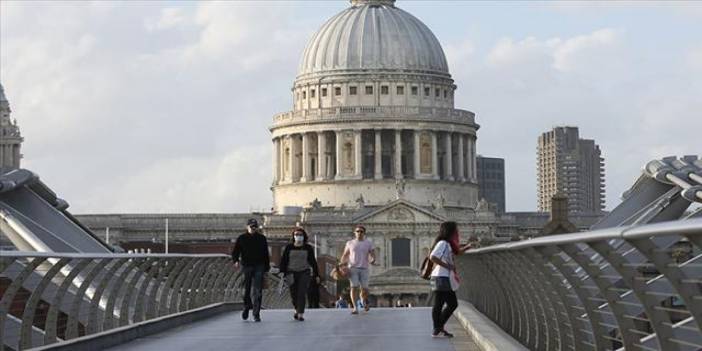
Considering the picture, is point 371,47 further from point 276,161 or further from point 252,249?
point 252,249

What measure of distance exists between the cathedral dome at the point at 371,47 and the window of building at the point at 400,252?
17.5 meters

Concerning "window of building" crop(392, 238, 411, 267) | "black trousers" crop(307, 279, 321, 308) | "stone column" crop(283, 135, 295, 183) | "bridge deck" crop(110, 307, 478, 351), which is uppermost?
"stone column" crop(283, 135, 295, 183)

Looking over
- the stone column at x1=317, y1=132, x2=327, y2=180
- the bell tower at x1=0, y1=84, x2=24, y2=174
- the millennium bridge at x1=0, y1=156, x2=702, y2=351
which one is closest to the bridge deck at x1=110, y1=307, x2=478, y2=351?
the millennium bridge at x1=0, y1=156, x2=702, y2=351

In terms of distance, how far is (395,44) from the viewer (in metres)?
178

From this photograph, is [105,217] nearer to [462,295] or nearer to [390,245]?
[390,245]

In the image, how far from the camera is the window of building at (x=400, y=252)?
17125cm

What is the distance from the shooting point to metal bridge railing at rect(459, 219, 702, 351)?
446 inches

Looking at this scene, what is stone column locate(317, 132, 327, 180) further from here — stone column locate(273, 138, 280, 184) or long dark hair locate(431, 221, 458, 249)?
long dark hair locate(431, 221, 458, 249)

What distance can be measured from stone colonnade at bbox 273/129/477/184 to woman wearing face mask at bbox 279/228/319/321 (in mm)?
145206

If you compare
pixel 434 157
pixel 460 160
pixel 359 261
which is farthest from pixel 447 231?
pixel 460 160

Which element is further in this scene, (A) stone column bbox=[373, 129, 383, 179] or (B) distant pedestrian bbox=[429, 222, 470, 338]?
(A) stone column bbox=[373, 129, 383, 179]

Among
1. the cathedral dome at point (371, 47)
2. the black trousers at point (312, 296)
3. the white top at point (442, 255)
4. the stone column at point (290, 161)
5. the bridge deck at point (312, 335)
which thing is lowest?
the bridge deck at point (312, 335)

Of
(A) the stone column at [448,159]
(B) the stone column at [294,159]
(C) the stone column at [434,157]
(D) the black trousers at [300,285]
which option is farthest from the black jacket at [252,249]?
(A) the stone column at [448,159]

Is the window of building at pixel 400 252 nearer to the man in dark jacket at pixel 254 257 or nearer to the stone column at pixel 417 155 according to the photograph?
the stone column at pixel 417 155
